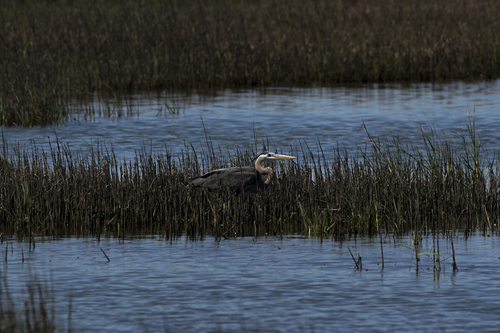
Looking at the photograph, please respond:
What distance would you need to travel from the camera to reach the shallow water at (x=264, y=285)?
5973 millimetres

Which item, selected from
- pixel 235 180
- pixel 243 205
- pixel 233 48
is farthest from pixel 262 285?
pixel 233 48

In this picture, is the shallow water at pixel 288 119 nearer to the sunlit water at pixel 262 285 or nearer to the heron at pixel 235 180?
the heron at pixel 235 180

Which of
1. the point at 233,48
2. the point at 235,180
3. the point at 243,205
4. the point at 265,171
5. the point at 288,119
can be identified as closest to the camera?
the point at 243,205

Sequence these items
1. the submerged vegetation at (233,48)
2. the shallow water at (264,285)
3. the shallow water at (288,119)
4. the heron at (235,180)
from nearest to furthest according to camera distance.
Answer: the shallow water at (264,285) < the heron at (235,180) < the shallow water at (288,119) < the submerged vegetation at (233,48)

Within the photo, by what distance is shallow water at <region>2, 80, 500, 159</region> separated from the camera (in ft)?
47.9

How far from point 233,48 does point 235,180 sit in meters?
13.2

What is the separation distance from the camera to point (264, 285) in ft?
22.4

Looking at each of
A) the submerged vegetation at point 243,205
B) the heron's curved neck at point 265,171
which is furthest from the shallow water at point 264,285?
the heron's curved neck at point 265,171

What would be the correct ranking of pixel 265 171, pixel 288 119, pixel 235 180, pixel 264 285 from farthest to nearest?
pixel 288 119 < pixel 265 171 < pixel 235 180 < pixel 264 285

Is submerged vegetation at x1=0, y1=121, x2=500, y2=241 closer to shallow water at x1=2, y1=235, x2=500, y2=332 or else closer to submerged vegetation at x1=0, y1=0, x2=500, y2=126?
shallow water at x1=2, y1=235, x2=500, y2=332

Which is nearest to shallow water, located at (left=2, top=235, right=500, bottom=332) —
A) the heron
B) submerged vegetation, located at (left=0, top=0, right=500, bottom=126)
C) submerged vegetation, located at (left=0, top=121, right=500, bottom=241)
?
submerged vegetation, located at (left=0, top=121, right=500, bottom=241)

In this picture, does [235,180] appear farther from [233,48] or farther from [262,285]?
[233,48]

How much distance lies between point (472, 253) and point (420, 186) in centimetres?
179

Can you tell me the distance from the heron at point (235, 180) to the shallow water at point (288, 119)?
10.3 feet
